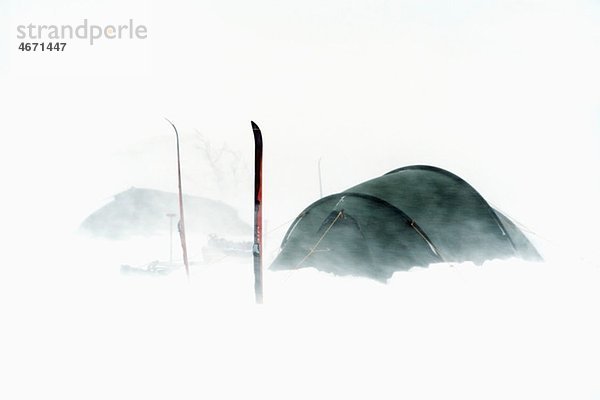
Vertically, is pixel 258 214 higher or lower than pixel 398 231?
higher

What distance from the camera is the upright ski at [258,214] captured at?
3932mm

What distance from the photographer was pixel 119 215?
31.1 ft

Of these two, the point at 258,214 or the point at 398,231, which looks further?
the point at 398,231

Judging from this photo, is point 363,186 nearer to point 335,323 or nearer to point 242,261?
point 335,323

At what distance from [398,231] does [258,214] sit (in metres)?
1.59

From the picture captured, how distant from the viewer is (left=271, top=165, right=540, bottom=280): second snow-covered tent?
463 centimetres

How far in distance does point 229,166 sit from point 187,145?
1.50 m

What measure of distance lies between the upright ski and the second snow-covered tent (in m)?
0.82

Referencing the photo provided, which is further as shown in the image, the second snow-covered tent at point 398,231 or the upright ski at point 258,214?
the second snow-covered tent at point 398,231

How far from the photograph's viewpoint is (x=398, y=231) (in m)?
4.72

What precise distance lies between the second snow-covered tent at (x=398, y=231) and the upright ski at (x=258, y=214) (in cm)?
82

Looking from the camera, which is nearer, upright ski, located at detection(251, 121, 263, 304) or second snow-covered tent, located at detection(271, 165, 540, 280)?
upright ski, located at detection(251, 121, 263, 304)

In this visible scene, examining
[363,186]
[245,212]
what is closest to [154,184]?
[245,212]

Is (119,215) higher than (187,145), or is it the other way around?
(187,145)
